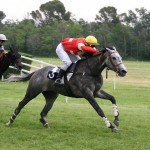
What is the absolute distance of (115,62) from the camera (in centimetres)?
808

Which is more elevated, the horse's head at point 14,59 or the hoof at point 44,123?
the horse's head at point 14,59

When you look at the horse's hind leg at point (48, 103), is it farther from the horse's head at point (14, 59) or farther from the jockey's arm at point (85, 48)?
the horse's head at point (14, 59)

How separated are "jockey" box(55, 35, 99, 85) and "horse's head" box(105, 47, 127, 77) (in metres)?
0.38

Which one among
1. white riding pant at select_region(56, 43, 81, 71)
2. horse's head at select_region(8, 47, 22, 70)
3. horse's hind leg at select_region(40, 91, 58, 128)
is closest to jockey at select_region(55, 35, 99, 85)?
white riding pant at select_region(56, 43, 81, 71)

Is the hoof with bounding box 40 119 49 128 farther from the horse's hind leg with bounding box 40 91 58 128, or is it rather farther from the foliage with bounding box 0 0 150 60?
the foliage with bounding box 0 0 150 60

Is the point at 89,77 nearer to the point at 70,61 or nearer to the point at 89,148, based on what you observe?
the point at 70,61

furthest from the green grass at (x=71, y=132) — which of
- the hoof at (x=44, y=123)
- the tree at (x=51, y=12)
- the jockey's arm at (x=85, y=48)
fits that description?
Result: the tree at (x=51, y=12)

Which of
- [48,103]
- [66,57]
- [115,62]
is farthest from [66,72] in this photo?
[115,62]

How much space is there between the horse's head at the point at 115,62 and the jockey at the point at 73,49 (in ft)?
1.25

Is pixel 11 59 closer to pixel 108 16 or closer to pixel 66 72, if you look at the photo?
pixel 66 72

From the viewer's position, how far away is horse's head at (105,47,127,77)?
796 cm

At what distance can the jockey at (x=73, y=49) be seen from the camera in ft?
27.7

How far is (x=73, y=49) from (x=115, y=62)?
1098mm

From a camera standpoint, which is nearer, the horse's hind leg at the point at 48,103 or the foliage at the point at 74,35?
the horse's hind leg at the point at 48,103
